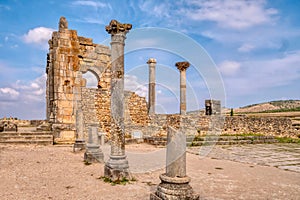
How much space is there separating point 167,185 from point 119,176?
1.87 m

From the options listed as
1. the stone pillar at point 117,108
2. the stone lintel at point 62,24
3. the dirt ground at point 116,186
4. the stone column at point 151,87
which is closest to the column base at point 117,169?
the stone pillar at point 117,108

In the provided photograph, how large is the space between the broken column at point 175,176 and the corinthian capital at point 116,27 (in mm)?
3132

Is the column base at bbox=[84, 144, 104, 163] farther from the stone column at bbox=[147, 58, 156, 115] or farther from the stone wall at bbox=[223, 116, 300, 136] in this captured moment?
the stone wall at bbox=[223, 116, 300, 136]

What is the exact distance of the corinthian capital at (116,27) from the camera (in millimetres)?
6266

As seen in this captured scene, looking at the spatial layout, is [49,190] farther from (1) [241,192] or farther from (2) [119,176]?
(1) [241,192]

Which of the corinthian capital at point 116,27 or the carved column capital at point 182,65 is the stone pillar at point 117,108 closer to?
the corinthian capital at point 116,27

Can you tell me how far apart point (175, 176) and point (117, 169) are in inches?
77.4

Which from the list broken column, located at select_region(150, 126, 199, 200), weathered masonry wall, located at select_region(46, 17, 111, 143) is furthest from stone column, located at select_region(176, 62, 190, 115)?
broken column, located at select_region(150, 126, 199, 200)

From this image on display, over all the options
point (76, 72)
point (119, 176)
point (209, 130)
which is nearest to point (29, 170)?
point (119, 176)

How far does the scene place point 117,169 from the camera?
226 inches

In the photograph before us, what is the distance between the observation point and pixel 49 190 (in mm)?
4957

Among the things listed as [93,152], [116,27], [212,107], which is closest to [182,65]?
[212,107]

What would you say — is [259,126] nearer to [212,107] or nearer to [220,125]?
[220,125]

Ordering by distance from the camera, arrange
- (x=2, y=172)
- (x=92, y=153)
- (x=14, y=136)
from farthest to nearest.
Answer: (x=14, y=136)
(x=92, y=153)
(x=2, y=172)
